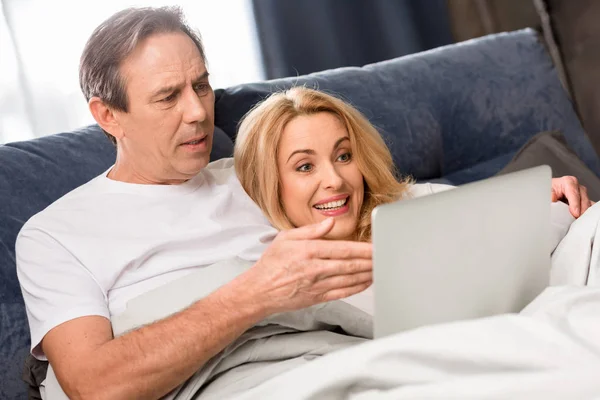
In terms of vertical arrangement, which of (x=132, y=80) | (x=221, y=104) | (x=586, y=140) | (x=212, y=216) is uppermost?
(x=132, y=80)

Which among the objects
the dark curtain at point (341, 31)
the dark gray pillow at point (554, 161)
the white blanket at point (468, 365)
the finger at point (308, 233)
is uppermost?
the dark curtain at point (341, 31)

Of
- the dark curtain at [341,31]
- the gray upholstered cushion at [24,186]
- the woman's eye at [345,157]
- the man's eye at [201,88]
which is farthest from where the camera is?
the dark curtain at [341,31]

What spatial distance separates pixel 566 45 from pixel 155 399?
8.43 ft

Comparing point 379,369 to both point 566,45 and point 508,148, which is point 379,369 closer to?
point 508,148

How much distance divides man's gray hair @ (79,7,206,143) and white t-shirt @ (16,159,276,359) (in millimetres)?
167

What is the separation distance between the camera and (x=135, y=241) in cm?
154

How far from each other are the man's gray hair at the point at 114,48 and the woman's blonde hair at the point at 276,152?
287 millimetres

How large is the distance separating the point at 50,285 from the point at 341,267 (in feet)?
1.70

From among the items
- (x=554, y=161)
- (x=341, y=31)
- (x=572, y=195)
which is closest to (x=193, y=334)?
(x=572, y=195)

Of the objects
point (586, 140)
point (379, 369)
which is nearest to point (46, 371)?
point (379, 369)

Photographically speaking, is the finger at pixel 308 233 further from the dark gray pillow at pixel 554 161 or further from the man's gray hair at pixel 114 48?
the dark gray pillow at pixel 554 161

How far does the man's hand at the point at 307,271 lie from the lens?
127cm

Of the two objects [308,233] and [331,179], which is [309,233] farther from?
[331,179]

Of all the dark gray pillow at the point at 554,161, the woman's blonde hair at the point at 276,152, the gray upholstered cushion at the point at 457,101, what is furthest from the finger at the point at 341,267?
the dark gray pillow at the point at 554,161
